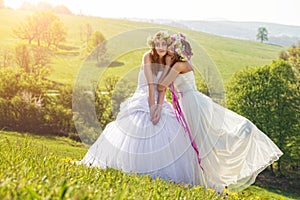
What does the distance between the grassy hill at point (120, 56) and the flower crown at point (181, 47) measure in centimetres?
2387

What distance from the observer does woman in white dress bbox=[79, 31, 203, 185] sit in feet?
20.5

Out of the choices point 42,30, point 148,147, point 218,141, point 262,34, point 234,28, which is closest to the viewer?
point 148,147

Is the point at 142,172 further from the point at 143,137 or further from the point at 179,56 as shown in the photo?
the point at 179,56

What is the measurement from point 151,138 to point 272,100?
10756mm

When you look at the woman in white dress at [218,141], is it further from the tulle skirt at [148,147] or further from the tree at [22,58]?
the tree at [22,58]

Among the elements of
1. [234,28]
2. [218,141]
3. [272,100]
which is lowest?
[234,28]

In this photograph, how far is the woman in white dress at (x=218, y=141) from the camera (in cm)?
665

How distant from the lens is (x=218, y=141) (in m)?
6.79

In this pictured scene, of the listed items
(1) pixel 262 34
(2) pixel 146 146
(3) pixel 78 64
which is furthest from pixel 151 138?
(1) pixel 262 34

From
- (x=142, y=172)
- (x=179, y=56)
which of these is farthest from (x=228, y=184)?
(x=179, y=56)

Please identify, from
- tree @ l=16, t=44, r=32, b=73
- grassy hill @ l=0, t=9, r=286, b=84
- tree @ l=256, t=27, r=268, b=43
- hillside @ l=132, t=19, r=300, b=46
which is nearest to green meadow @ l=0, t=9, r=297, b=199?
grassy hill @ l=0, t=9, r=286, b=84

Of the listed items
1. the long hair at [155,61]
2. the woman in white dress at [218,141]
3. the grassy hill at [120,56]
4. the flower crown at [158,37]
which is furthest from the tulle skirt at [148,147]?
the grassy hill at [120,56]

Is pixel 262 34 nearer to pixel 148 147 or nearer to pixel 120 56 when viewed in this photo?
pixel 120 56

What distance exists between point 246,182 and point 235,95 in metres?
9.85
